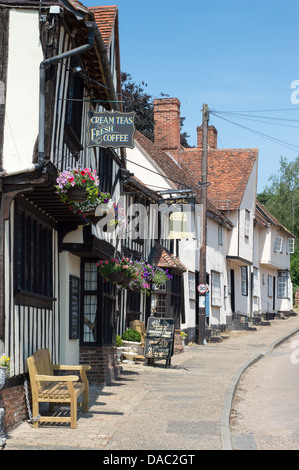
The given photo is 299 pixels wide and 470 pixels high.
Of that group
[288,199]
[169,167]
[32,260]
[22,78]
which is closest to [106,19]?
[22,78]

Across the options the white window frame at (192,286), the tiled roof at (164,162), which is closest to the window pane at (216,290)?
the white window frame at (192,286)

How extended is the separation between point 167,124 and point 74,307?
18282mm

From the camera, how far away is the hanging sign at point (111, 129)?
12.0 meters

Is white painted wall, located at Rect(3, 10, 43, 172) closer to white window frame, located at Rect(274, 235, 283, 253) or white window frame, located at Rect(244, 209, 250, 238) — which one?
white window frame, located at Rect(244, 209, 250, 238)

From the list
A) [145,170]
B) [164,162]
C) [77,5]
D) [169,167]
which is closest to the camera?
[77,5]

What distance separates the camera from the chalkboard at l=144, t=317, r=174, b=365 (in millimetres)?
19766

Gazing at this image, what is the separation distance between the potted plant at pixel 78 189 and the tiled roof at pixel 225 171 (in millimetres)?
22822

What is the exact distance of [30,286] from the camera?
1142 centimetres

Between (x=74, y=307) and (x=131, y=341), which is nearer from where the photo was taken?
(x=74, y=307)

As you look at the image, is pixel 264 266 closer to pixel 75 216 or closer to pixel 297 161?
pixel 297 161

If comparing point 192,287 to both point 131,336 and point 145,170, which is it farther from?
point 131,336

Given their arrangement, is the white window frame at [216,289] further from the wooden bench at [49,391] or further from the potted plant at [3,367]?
the potted plant at [3,367]

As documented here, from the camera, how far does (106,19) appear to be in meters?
16.3
